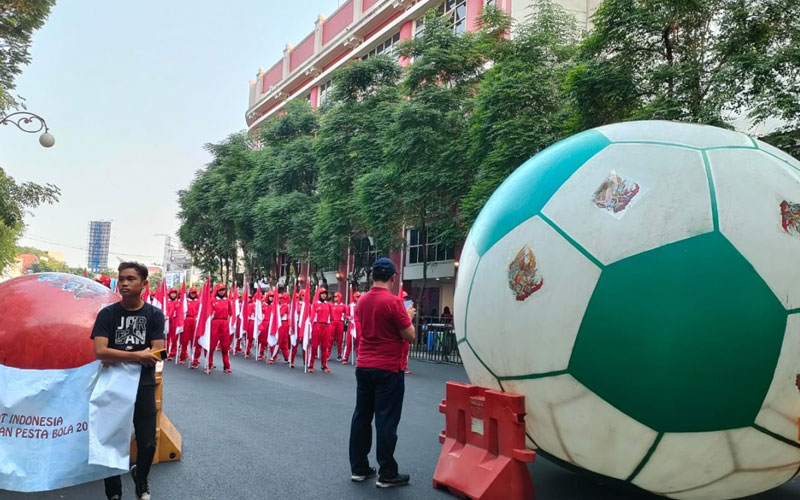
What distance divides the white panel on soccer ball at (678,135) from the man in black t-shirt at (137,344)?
125 inches

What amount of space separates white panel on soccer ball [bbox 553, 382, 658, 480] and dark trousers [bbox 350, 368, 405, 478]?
54.0 inches

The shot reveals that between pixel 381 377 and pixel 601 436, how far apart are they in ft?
5.57

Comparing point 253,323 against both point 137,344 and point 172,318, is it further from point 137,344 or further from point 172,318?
point 137,344

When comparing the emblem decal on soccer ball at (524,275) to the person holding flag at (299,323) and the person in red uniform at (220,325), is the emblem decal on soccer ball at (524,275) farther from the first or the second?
the person holding flag at (299,323)

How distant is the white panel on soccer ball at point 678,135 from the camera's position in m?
3.77

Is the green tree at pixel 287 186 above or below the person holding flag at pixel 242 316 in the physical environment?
above

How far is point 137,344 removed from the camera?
404 centimetres

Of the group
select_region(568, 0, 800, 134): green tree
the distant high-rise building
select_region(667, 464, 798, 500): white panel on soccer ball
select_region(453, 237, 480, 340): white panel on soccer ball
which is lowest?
select_region(667, 464, 798, 500): white panel on soccer ball

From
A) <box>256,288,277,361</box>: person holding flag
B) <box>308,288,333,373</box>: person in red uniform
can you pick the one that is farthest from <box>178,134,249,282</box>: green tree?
<box>308,288,333,373</box>: person in red uniform

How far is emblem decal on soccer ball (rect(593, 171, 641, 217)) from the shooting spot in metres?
3.58

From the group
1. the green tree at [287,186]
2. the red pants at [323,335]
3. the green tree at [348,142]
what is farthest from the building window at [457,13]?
the red pants at [323,335]

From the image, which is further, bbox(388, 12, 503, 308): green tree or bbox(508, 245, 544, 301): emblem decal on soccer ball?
bbox(388, 12, 503, 308): green tree

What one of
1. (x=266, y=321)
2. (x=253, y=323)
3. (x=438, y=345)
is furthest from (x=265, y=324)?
(x=438, y=345)

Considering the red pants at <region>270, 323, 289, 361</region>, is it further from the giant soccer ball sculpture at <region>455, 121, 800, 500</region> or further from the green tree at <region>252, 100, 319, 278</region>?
the green tree at <region>252, 100, 319, 278</region>
